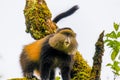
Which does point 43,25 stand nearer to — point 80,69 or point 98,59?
point 80,69

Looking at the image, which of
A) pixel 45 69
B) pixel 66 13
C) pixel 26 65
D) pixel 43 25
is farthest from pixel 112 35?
pixel 66 13

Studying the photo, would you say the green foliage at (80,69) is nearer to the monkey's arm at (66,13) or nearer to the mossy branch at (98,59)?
the mossy branch at (98,59)

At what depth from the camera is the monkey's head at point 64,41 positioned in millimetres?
4832

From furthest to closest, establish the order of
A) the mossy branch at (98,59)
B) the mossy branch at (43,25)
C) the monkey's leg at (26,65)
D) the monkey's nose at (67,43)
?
the monkey's leg at (26,65)
the monkey's nose at (67,43)
the mossy branch at (43,25)
the mossy branch at (98,59)

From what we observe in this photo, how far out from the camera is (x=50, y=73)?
205 inches

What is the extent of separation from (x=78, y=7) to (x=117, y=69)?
281cm

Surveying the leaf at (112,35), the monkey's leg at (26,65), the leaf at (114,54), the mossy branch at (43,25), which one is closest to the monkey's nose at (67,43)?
the mossy branch at (43,25)

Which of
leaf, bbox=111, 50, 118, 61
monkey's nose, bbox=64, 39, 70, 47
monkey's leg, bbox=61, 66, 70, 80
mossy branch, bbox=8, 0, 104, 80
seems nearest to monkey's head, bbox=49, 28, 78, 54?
monkey's nose, bbox=64, 39, 70, 47

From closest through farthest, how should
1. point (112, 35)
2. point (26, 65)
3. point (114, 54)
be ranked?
point (114, 54), point (112, 35), point (26, 65)

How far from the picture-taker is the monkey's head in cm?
483

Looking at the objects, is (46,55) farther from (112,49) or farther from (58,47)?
(112,49)

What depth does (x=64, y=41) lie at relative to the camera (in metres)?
4.88

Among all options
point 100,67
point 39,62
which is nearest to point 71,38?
point 39,62

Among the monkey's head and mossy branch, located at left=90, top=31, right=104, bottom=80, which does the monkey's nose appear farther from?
mossy branch, located at left=90, top=31, right=104, bottom=80
